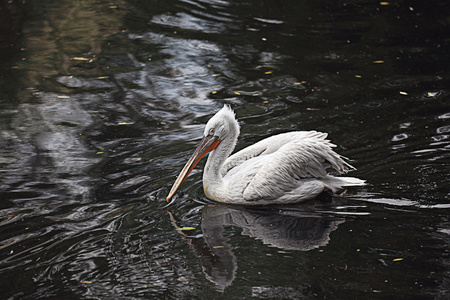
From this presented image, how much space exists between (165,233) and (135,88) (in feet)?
12.8

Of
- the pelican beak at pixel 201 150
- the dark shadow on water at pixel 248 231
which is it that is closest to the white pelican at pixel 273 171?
the pelican beak at pixel 201 150

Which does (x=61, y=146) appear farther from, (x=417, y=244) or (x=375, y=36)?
(x=375, y=36)

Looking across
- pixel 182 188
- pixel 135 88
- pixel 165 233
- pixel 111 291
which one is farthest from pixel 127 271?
pixel 135 88

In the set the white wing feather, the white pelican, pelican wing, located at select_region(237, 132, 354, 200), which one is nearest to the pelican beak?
the white pelican

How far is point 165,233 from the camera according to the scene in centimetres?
495

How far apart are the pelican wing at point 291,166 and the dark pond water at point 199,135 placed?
0.20m

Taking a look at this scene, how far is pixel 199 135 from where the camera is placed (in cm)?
691

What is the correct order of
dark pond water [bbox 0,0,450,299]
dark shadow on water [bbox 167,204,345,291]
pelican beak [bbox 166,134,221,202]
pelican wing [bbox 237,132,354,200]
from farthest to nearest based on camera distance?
pelican beak [bbox 166,134,221,202] < pelican wing [bbox 237,132,354,200] < dark shadow on water [bbox 167,204,345,291] < dark pond water [bbox 0,0,450,299]

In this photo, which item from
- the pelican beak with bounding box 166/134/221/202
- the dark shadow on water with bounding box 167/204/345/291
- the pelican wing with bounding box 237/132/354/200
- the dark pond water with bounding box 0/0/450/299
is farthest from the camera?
the pelican beak with bounding box 166/134/221/202

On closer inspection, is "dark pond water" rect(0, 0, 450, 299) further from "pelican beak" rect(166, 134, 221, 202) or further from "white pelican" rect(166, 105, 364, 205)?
"pelican beak" rect(166, 134, 221, 202)

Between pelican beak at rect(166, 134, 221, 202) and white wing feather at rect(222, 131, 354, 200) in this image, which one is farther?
Answer: pelican beak at rect(166, 134, 221, 202)

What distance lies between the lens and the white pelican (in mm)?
5402

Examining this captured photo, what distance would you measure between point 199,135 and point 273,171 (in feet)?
5.62

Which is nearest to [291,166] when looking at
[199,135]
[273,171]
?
[273,171]
